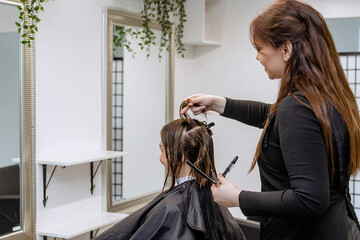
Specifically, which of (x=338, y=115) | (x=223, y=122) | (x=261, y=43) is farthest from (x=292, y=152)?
(x=223, y=122)

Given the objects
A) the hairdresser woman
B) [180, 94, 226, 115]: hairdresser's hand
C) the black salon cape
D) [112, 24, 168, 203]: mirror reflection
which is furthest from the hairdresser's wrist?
[112, 24, 168, 203]: mirror reflection

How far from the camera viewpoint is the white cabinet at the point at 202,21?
3.70 m

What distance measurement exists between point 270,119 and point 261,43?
0.73ft

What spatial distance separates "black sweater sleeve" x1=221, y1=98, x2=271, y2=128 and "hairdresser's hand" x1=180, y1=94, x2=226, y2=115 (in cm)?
2

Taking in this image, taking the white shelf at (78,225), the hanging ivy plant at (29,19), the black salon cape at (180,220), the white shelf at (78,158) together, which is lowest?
the white shelf at (78,225)

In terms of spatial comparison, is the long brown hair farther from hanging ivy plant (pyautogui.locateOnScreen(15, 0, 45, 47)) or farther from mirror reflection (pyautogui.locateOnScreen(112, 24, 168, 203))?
mirror reflection (pyautogui.locateOnScreen(112, 24, 168, 203))

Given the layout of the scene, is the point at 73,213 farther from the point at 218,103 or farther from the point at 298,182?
the point at 298,182

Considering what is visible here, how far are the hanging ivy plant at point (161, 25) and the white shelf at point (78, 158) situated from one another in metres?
0.74

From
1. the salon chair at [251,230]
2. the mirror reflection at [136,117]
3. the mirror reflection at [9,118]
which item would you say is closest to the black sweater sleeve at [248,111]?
the salon chair at [251,230]

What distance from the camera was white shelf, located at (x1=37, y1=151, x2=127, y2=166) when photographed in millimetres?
2429

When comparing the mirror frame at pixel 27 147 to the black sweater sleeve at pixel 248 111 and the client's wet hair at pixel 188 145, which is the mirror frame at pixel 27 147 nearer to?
the client's wet hair at pixel 188 145

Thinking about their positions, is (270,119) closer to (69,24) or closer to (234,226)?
(234,226)

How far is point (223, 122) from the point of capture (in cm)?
396

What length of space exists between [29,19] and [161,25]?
1.31 meters
